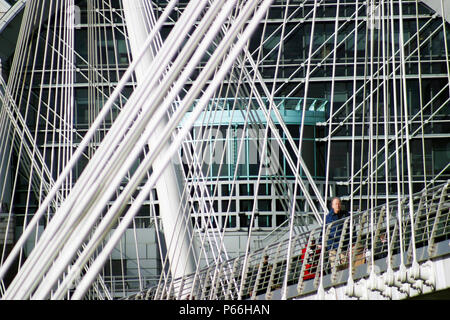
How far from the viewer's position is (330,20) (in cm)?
1633

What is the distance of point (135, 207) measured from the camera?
9.70ft

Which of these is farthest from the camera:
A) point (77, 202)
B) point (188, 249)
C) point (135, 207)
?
point (188, 249)

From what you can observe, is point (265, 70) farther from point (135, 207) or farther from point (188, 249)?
point (135, 207)

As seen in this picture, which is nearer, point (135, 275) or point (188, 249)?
point (188, 249)

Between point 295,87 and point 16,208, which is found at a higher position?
point 295,87
